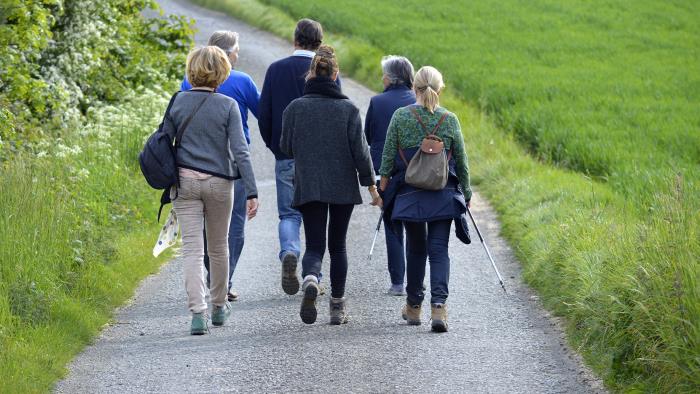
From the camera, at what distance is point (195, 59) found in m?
7.42

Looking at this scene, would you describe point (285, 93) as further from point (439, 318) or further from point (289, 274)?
point (439, 318)

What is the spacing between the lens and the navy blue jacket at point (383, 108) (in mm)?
8547

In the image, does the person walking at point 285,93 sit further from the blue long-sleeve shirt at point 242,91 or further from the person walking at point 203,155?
the person walking at point 203,155

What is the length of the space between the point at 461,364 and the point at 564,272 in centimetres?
194

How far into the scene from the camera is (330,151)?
7.75 meters

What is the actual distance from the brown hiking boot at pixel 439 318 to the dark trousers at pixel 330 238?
0.67m

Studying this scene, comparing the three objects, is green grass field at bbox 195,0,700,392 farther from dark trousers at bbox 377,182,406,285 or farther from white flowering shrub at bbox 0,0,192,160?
white flowering shrub at bbox 0,0,192,160

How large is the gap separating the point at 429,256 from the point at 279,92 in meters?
1.74

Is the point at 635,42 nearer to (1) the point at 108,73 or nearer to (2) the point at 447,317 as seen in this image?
(1) the point at 108,73

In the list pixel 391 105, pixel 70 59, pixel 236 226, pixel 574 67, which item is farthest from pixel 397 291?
pixel 574 67

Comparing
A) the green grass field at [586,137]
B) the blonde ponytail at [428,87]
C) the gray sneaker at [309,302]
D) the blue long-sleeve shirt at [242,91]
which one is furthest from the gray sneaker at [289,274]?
the green grass field at [586,137]

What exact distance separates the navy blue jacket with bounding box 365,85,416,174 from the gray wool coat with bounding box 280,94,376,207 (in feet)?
2.68

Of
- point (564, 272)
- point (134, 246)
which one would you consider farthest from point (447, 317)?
point (134, 246)

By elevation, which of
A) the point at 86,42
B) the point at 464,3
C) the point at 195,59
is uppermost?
the point at 195,59
